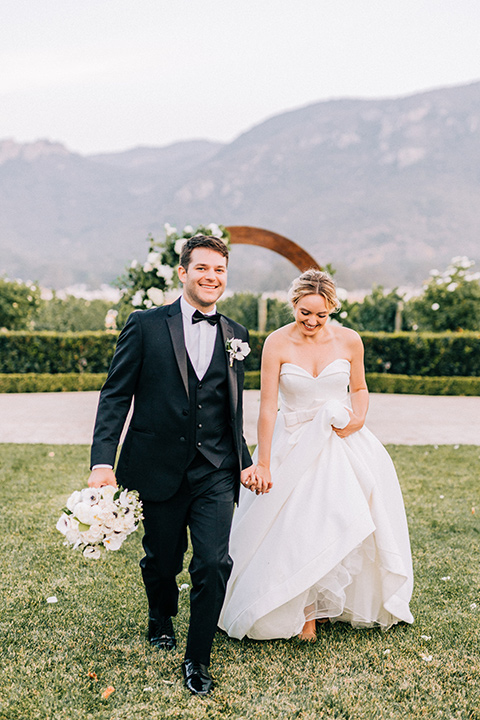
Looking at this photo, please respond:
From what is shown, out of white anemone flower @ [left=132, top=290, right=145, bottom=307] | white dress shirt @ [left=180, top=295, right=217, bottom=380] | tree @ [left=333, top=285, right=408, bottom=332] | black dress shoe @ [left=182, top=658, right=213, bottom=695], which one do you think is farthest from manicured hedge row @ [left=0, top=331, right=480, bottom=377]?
black dress shoe @ [left=182, top=658, right=213, bottom=695]

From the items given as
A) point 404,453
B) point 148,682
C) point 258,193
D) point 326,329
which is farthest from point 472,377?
point 258,193

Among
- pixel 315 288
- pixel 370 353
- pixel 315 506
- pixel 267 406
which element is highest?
pixel 315 288

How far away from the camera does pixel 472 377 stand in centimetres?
1400

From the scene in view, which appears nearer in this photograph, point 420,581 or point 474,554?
point 420,581

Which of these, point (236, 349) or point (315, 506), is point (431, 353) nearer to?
point (315, 506)

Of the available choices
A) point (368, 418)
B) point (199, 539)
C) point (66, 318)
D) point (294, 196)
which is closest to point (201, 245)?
point (199, 539)

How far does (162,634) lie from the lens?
321cm

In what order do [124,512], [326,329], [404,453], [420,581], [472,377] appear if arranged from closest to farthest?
[124,512] < [326,329] < [420,581] < [404,453] < [472,377]

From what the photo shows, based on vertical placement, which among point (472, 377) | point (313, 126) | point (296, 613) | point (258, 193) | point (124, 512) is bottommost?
point (472, 377)

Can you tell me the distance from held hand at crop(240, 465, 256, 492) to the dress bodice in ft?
1.67

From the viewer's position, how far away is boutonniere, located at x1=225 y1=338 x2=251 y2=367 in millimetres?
2836

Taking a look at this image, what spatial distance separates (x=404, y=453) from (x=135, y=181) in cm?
14413

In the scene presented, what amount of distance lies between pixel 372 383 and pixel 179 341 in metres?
11.7

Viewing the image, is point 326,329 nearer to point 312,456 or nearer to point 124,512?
point 312,456
